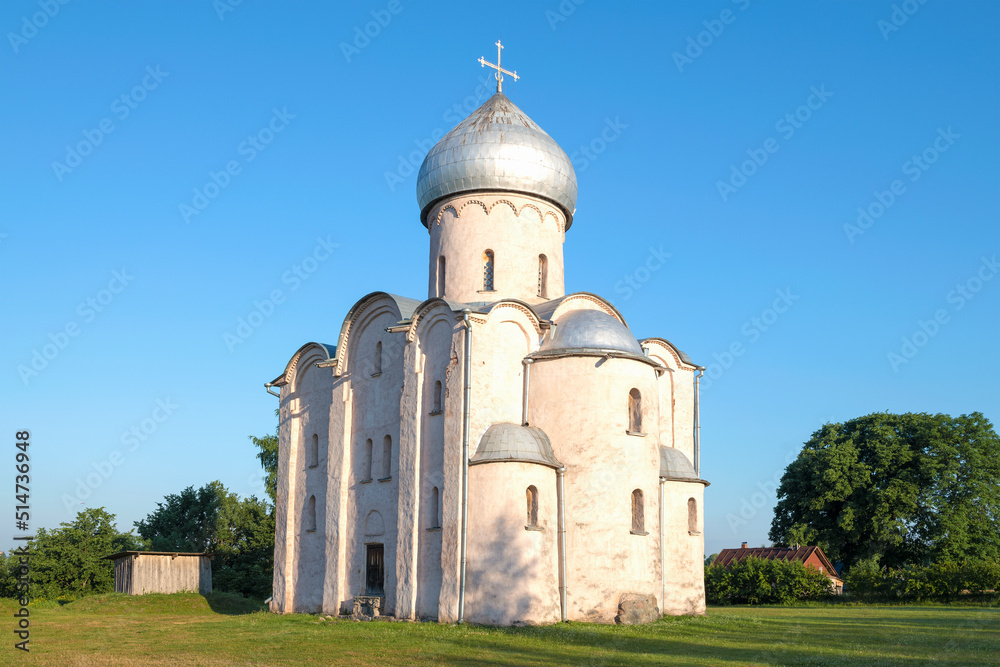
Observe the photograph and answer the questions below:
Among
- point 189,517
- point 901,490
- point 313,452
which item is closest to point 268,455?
point 189,517

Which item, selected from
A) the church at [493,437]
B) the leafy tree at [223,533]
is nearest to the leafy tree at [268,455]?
the leafy tree at [223,533]

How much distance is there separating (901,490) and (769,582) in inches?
268

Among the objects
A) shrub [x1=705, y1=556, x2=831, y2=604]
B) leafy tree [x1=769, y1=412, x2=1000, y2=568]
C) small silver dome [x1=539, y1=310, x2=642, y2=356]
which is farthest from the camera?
leafy tree [x1=769, y1=412, x2=1000, y2=568]

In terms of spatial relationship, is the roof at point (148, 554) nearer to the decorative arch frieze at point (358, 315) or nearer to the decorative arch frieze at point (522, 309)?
the decorative arch frieze at point (358, 315)

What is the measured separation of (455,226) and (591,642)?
1084 centimetres

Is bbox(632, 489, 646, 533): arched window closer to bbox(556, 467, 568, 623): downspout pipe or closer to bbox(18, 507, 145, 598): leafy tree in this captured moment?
bbox(556, 467, 568, 623): downspout pipe

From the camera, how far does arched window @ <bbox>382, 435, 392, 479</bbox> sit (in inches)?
764

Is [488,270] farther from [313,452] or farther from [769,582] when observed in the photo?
[769,582]

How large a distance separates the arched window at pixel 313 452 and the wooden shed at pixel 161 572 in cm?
812

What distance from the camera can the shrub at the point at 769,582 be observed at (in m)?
28.8

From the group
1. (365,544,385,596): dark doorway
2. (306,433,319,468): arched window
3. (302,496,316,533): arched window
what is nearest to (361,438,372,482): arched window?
(365,544,385,596): dark doorway

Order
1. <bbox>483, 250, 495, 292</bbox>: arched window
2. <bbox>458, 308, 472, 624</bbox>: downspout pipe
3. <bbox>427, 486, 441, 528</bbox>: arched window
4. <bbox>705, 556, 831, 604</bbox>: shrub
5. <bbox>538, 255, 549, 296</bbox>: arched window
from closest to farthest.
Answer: <bbox>458, 308, 472, 624</bbox>: downspout pipe
<bbox>427, 486, 441, 528</bbox>: arched window
<bbox>483, 250, 495, 292</bbox>: arched window
<bbox>538, 255, 549, 296</bbox>: arched window
<bbox>705, 556, 831, 604</bbox>: shrub

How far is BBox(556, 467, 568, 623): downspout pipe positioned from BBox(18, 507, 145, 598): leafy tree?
1927cm

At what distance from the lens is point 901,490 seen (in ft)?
105
